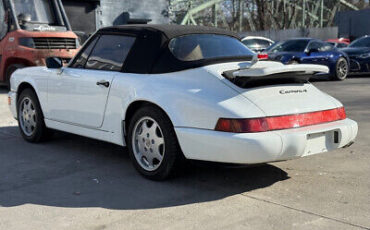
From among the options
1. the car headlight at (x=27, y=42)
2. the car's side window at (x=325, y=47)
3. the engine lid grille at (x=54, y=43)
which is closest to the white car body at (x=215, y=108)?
the car headlight at (x=27, y=42)

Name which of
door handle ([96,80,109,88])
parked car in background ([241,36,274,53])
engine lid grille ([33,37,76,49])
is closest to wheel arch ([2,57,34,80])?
engine lid grille ([33,37,76,49])

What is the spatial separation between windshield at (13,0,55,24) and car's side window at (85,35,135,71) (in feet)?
26.1

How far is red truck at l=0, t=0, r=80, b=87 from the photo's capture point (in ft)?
39.2

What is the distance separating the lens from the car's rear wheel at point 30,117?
609 cm

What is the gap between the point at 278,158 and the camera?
400cm

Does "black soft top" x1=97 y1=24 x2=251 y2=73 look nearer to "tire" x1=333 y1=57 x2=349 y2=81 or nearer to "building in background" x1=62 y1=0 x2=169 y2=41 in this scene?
"tire" x1=333 y1=57 x2=349 y2=81

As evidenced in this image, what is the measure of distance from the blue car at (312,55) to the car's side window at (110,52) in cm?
928

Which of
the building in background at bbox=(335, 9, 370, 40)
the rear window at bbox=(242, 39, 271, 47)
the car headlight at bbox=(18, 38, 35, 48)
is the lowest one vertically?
the building in background at bbox=(335, 9, 370, 40)

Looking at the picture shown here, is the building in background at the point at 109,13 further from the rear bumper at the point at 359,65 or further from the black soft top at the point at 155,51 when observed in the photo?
the black soft top at the point at 155,51

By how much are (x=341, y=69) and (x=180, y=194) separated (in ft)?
38.2

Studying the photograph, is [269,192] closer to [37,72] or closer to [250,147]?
[250,147]

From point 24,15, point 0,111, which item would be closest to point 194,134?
point 0,111

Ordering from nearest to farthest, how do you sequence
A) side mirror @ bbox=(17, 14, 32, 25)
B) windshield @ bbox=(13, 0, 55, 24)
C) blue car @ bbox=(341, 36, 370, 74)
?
side mirror @ bbox=(17, 14, 32, 25), windshield @ bbox=(13, 0, 55, 24), blue car @ bbox=(341, 36, 370, 74)

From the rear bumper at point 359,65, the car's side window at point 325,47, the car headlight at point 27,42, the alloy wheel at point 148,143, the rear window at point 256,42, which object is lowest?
the rear bumper at point 359,65
